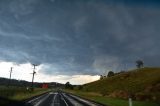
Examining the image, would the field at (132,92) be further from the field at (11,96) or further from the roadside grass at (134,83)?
the field at (11,96)

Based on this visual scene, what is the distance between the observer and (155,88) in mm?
106750

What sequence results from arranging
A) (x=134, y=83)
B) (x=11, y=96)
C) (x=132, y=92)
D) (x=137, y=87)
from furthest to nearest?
(x=134, y=83) < (x=137, y=87) < (x=132, y=92) < (x=11, y=96)

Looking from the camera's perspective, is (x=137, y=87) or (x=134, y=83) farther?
(x=134, y=83)

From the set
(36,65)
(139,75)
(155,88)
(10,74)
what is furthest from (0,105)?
(139,75)

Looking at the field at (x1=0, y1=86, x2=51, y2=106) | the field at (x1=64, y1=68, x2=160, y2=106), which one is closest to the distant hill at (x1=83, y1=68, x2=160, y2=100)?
the field at (x1=64, y1=68, x2=160, y2=106)

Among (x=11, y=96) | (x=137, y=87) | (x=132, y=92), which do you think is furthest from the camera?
(x=137, y=87)

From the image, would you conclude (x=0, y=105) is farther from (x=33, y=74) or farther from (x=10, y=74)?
(x=10, y=74)

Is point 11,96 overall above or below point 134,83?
below

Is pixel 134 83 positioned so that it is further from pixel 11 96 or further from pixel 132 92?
pixel 11 96

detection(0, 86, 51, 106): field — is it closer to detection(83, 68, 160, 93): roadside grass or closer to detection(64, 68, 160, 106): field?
detection(64, 68, 160, 106): field

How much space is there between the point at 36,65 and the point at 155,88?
42.6 metres

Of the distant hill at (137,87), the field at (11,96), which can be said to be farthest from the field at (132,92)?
the field at (11,96)

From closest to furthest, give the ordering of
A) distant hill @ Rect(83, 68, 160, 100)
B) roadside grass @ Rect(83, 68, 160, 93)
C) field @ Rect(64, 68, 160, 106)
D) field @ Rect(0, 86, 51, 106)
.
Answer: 1. field @ Rect(0, 86, 51, 106)
2. field @ Rect(64, 68, 160, 106)
3. distant hill @ Rect(83, 68, 160, 100)
4. roadside grass @ Rect(83, 68, 160, 93)

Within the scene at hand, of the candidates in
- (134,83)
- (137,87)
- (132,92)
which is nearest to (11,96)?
(132,92)
